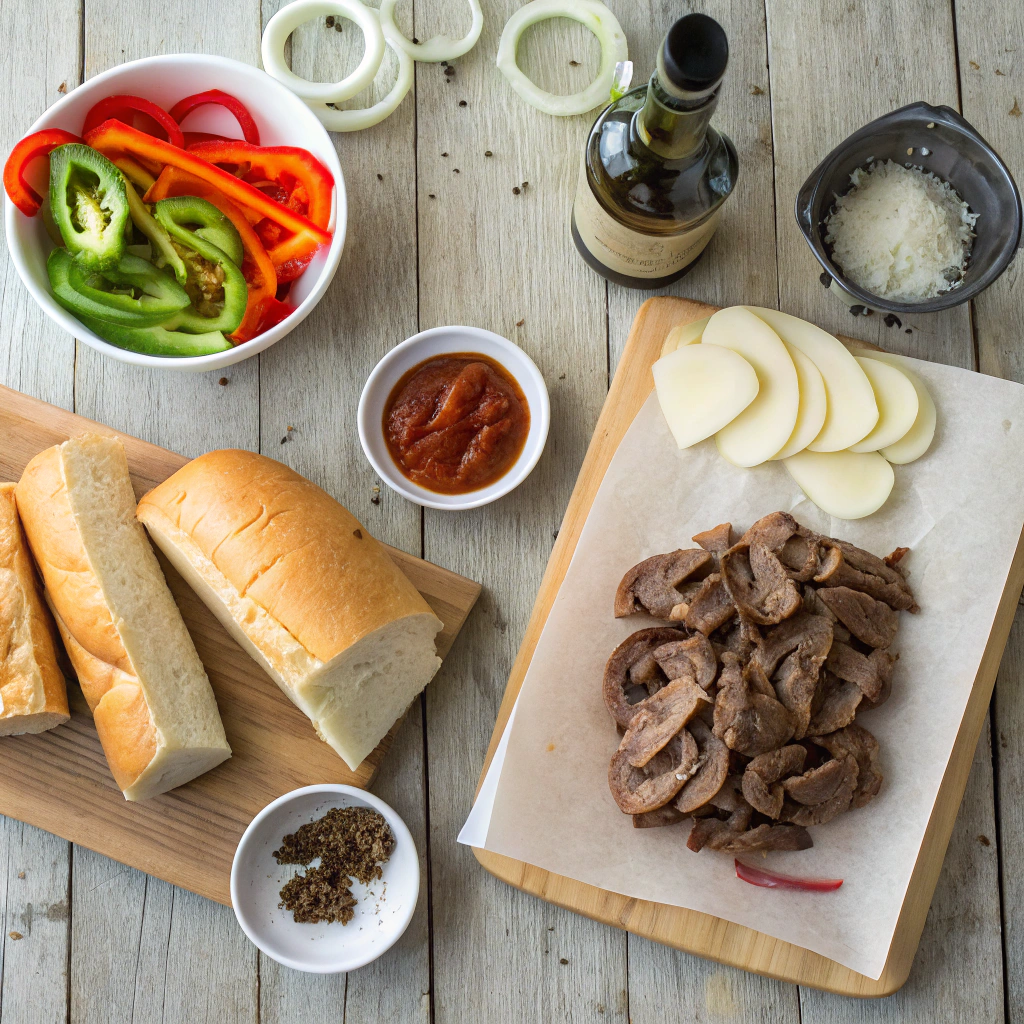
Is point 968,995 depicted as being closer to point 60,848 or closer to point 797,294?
point 797,294

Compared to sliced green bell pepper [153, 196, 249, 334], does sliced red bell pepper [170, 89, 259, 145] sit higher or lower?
higher

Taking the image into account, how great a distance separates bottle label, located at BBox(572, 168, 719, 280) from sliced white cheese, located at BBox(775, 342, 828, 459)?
429 mm

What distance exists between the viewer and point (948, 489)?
2.54 meters

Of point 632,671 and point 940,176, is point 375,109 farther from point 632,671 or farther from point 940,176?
point 632,671

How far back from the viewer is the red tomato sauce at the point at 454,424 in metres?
2.53

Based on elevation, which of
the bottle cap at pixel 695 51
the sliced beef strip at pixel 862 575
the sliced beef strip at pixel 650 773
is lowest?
the sliced beef strip at pixel 650 773

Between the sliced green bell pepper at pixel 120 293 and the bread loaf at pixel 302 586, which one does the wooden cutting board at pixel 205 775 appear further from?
the sliced green bell pepper at pixel 120 293

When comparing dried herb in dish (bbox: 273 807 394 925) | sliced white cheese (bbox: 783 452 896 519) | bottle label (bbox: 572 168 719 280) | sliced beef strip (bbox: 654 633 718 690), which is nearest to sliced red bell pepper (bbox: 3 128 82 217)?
bottle label (bbox: 572 168 719 280)

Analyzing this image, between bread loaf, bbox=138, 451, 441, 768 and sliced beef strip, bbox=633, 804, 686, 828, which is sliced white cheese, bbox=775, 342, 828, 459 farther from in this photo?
bread loaf, bbox=138, 451, 441, 768

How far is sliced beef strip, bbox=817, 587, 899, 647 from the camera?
2361mm

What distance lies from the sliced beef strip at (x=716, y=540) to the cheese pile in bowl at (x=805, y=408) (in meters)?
0.22

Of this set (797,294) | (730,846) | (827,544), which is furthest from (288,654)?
(797,294)

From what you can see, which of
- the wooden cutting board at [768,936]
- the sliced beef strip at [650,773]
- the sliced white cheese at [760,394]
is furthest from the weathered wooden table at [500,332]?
the sliced beef strip at [650,773]

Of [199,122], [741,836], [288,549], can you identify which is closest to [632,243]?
[288,549]
